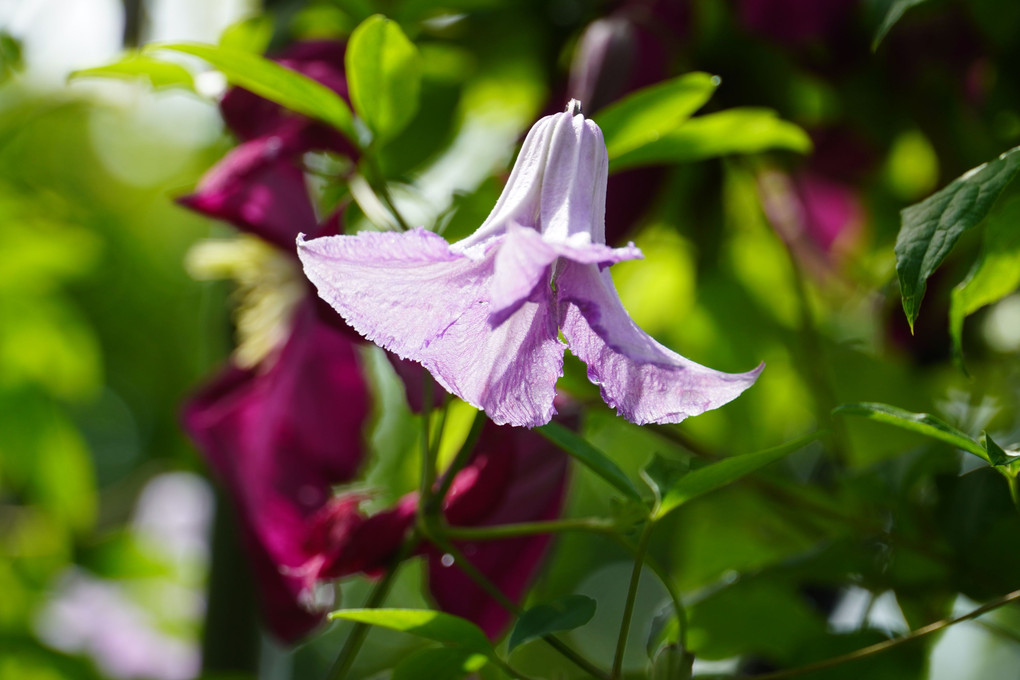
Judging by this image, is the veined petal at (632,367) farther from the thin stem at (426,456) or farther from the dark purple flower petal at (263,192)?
the dark purple flower petal at (263,192)

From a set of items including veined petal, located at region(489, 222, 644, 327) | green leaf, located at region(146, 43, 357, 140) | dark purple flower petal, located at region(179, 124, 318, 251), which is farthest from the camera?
dark purple flower petal, located at region(179, 124, 318, 251)

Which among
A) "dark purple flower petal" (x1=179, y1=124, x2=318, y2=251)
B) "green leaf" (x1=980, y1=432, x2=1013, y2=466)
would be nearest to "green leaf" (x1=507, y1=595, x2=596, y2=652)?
"green leaf" (x1=980, y1=432, x2=1013, y2=466)

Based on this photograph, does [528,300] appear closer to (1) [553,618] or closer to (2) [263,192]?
(1) [553,618]

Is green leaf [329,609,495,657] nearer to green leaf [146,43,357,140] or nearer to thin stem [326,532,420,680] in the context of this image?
thin stem [326,532,420,680]

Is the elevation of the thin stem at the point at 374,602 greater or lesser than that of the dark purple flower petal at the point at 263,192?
lesser

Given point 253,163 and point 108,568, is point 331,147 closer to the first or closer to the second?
point 253,163

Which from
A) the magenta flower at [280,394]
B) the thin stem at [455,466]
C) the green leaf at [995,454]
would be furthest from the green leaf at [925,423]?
the magenta flower at [280,394]
